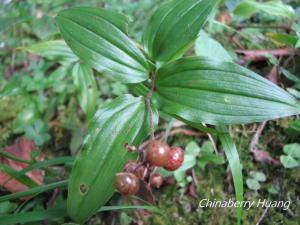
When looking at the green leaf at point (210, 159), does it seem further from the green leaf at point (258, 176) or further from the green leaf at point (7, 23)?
the green leaf at point (7, 23)

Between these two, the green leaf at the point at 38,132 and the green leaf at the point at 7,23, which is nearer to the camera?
the green leaf at the point at 38,132

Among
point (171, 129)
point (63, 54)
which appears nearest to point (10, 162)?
point (63, 54)

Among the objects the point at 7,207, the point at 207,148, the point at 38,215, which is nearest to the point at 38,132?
the point at 7,207

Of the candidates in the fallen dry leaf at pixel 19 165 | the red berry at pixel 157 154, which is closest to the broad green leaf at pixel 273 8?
the red berry at pixel 157 154

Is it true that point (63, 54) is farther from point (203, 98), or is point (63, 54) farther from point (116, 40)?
point (203, 98)

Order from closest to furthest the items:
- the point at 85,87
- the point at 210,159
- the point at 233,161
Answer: the point at 233,161, the point at 210,159, the point at 85,87

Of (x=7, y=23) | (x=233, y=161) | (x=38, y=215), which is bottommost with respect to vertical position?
(x=38, y=215)

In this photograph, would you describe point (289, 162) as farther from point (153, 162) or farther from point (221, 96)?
point (153, 162)
